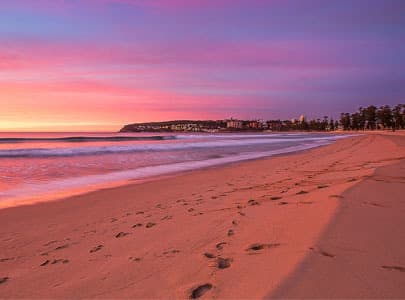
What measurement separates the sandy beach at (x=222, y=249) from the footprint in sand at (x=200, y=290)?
0.05 feet

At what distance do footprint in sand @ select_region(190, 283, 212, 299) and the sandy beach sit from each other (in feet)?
0.05

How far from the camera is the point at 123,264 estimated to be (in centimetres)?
338

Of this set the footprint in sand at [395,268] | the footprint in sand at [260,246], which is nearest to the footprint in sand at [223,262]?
the footprint in sand at [260,246]

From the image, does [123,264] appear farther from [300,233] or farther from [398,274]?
[398,274]

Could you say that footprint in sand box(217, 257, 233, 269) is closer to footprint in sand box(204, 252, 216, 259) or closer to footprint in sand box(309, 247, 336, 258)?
footprint in sand box(204, 252, 216, 259)

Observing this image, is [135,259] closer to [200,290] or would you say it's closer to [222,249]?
[222,249]

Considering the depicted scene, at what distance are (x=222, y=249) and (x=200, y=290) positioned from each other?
95 centimetres

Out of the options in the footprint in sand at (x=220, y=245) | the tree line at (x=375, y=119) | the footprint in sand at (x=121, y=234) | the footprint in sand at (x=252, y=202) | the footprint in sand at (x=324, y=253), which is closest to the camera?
the footprint in sand at (x=324, y=253)

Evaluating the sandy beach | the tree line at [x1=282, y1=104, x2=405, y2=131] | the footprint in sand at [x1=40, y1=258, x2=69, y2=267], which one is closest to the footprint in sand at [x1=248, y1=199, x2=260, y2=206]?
the sandy beach

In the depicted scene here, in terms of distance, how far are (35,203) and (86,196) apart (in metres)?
1.16

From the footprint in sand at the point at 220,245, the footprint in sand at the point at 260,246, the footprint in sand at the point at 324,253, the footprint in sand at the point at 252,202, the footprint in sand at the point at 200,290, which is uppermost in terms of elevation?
the footprint in sand at the point at 324,253

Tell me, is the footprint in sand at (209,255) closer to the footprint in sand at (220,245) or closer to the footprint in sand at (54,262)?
the footprint in sand at (220,245)

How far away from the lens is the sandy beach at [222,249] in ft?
8.48

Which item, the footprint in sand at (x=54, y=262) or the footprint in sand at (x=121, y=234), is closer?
the footprint in sand at (x=54, y=262)
